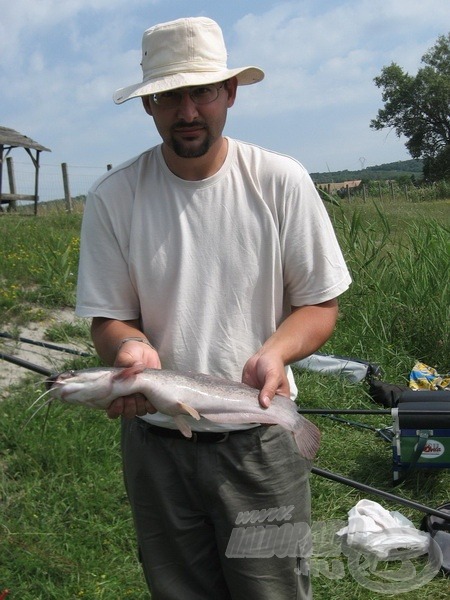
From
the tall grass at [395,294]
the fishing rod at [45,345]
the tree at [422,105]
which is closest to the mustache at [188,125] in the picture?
the fishing rod at [45,345]

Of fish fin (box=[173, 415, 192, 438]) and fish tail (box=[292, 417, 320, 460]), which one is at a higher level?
fish fin (box=[173, 415, 192, 438])

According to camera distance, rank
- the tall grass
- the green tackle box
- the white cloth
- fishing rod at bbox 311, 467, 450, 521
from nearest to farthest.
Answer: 1. fishing rod at bbox 311, 467, 450, 521
2. the white cloth
3. the green tackle box
4. the tall grass

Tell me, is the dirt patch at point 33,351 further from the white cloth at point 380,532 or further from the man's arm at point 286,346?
the man's arm at point 286,346

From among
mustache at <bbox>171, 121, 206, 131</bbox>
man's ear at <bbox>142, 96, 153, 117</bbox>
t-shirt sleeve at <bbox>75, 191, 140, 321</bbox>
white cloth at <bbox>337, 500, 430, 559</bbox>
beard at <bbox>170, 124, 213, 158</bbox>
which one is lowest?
white cloth at <bbox>337, 500, 430, 559</bbox>

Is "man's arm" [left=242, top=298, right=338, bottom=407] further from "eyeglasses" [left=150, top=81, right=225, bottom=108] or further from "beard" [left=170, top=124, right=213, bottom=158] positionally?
"eyeglasses" [left=150, top=81, right=225, bottom=108]

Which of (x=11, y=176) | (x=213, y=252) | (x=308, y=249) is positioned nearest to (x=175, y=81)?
(x=213, y=252)

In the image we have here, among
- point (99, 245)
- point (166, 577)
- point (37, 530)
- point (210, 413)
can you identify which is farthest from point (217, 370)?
point (37, 530)

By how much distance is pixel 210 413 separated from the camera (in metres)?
2.15

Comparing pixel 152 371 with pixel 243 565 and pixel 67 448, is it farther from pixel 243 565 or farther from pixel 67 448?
pixel 67 448

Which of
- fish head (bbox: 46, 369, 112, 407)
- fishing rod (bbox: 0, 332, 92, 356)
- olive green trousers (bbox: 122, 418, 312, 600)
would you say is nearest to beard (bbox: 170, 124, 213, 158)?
fish head (bbox: 46, 369, 112, 407)

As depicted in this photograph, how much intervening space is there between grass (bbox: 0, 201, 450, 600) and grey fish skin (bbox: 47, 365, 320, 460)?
1833 millimetres

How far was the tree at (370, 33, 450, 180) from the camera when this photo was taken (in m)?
61.4

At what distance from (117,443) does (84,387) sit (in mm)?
2833

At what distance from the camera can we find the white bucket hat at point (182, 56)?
2203mm
